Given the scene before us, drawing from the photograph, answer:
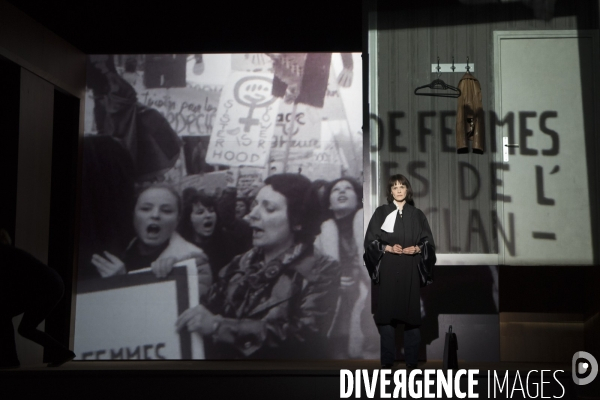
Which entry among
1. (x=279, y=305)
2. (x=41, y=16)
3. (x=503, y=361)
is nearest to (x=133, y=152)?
(x=41, y=16)

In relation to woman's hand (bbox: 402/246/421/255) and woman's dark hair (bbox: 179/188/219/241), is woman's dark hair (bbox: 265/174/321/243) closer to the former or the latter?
woman's dark hair (bbox: 179/188/219/241)

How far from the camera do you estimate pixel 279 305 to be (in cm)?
808

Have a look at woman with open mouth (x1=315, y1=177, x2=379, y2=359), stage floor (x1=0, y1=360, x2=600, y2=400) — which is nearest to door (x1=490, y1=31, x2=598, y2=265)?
stage floor (x1=0, y1=360, x2=600, y2=400)

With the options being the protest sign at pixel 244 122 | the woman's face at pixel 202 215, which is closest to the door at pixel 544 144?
the protest sign at pixel 244 122

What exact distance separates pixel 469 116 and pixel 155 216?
3.38m

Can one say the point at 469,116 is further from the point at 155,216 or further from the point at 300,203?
the point at 155,216

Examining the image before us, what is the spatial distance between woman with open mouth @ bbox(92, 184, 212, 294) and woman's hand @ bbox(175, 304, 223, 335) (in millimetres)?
335

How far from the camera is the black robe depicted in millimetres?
6312

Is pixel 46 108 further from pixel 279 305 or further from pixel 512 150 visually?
pixel 512 150

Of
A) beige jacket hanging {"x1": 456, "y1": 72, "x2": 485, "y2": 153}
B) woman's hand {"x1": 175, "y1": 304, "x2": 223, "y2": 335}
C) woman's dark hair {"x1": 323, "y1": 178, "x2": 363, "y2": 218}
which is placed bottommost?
woman's hand {"x1": 175, "y1": 304, "x2": 223, "y2": 335}

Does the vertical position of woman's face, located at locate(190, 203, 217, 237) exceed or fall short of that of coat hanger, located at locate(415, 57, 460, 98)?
it falls short

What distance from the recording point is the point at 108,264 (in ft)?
27.1

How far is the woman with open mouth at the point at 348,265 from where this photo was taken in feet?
26.2

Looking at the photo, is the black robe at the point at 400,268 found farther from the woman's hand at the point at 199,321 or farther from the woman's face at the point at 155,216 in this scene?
the woman's face at the point at 155,216
